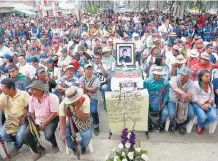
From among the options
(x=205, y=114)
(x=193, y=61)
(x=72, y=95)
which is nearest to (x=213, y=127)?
(x=205, y=114)

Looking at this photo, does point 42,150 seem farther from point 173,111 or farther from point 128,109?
point 173,111

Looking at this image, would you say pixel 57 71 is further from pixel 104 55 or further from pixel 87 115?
pixel 87 115

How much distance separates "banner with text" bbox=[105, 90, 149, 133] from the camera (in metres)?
4.38

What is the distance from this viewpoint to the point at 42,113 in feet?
13.7

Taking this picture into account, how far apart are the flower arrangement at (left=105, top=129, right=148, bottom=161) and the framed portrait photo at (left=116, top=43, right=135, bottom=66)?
271 cm

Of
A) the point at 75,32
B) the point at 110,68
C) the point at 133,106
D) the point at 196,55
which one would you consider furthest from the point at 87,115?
the point at 75,32

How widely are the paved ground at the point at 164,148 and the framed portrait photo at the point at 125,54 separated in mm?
1650

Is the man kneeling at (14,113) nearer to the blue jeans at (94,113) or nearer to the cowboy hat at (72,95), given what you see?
the cowboy hat at (72,95)

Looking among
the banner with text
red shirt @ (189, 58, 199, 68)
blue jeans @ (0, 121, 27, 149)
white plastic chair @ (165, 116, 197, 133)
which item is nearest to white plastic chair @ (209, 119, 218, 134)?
white plastic chair @ (165, 116, 197, 133)

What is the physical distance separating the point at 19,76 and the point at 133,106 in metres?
2.49

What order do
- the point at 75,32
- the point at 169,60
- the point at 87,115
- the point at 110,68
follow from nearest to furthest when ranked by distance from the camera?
the point at 87,115 → the point at 110,68 → the point at 169,60 → the point at 75,32

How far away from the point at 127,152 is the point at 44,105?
70.1 inches

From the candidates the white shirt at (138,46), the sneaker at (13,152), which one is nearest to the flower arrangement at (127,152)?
the sneaker at (13,152)

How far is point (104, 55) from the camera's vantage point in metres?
6.52
